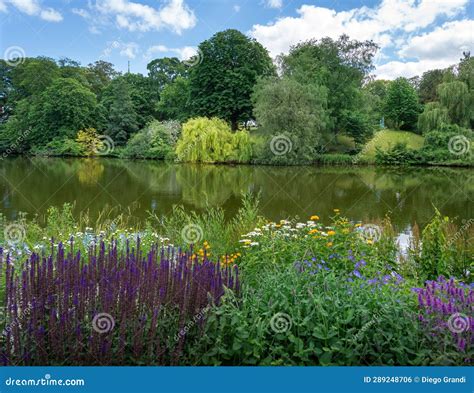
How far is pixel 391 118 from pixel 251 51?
13.8m

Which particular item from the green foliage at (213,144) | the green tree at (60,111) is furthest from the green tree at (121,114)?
the green foliage at (213,144)

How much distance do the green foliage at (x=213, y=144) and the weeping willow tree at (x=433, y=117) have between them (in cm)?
1304

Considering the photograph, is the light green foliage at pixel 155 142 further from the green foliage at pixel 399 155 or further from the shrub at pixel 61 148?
the green foliage at pixel 399 155

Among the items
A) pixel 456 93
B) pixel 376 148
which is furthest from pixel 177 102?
pixel 456 93

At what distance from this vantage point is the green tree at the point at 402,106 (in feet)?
125

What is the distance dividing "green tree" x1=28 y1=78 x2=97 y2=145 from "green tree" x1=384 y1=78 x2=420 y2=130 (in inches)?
1074

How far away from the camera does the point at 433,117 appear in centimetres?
3175

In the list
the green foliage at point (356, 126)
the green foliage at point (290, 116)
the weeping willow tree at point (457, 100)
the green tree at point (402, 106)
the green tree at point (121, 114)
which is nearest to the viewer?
the green foliage at point (290, 116)

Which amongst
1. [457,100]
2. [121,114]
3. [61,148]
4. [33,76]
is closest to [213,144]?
[121,114]

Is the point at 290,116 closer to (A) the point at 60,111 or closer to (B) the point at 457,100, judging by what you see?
(B) the point at 457,100

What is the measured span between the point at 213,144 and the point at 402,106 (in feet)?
59.9

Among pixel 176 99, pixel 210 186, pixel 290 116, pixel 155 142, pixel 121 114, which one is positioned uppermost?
pixel 176 99

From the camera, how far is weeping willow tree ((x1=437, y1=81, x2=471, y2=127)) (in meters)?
31.0

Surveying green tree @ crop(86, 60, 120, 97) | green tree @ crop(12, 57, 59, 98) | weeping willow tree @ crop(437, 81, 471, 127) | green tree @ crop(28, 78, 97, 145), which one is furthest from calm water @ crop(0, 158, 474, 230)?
green tree @ crop(86, 60, 120, 97)
